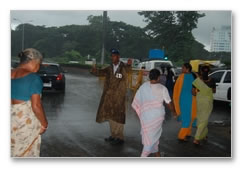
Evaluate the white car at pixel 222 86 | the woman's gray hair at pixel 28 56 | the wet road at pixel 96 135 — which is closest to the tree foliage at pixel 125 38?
the wet road at pixel 96 135

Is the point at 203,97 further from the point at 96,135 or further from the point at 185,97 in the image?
the point at 96,135

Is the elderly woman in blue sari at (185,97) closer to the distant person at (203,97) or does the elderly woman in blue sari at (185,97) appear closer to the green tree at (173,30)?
→ the distant person at (203,97)

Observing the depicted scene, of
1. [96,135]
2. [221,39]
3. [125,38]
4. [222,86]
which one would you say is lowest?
[96,135]

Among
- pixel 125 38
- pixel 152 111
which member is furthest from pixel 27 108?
pixel 125 38

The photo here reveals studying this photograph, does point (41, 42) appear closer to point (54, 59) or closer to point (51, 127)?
point (54, 59)

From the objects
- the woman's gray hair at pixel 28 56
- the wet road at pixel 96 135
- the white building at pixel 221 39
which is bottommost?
the wet road at pixel 96 135

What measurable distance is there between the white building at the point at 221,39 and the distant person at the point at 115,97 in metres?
1.50

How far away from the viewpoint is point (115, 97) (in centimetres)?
618

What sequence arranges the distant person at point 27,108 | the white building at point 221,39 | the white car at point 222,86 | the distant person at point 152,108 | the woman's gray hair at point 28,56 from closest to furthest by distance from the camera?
the distant person at point 27,108 → the woman's gray hair at point 28,56 → the distant person at point 152,108 → the white building at point 221,39 → the white car at point 222,86

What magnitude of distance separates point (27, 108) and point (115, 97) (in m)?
2.17

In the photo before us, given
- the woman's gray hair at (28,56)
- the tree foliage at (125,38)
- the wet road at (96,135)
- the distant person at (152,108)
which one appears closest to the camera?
the woman's gray hair at (28,56)

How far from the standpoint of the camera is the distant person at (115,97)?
20.0ft

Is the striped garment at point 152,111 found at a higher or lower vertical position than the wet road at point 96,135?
higher
